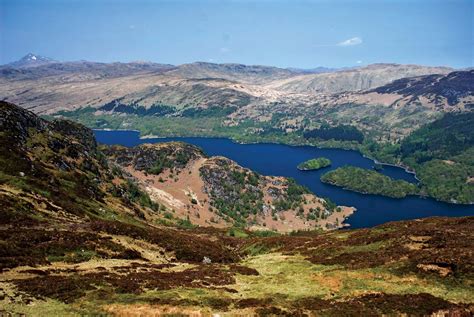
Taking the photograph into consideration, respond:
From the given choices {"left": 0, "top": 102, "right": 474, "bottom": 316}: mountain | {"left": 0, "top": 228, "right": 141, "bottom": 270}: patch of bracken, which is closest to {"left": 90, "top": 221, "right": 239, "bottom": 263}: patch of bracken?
{"left": 0, "top": 102, "right": 474, "bottom": 316}: mountain

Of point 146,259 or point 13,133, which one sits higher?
point 13,133

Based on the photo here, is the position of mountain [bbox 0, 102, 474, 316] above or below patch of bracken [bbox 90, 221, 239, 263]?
above

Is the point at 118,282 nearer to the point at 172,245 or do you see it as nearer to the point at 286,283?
the point at 286,283

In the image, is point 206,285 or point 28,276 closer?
point 28,276

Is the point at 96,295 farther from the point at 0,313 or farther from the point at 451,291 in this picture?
the point at 451,291

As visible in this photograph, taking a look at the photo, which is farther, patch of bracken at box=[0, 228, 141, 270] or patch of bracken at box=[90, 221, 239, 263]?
patch of bracken at box=[90, 221, 239, 263]

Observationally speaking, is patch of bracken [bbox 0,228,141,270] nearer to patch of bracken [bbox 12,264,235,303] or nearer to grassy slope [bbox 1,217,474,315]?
grassy slope [bbox 1,217,474,315]

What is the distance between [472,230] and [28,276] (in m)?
64.6

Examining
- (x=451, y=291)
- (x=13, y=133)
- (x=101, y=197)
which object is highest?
(x=13, y=133)

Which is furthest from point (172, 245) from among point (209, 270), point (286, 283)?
point (286, 283)

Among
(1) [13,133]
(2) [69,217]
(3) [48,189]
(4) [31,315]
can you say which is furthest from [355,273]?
(1) [13,133]

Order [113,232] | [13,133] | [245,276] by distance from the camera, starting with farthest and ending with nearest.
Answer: [13,133] → [113,232] → [245,276]

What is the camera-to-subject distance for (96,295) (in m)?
40.9

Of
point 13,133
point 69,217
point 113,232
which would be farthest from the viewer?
point 13,133
